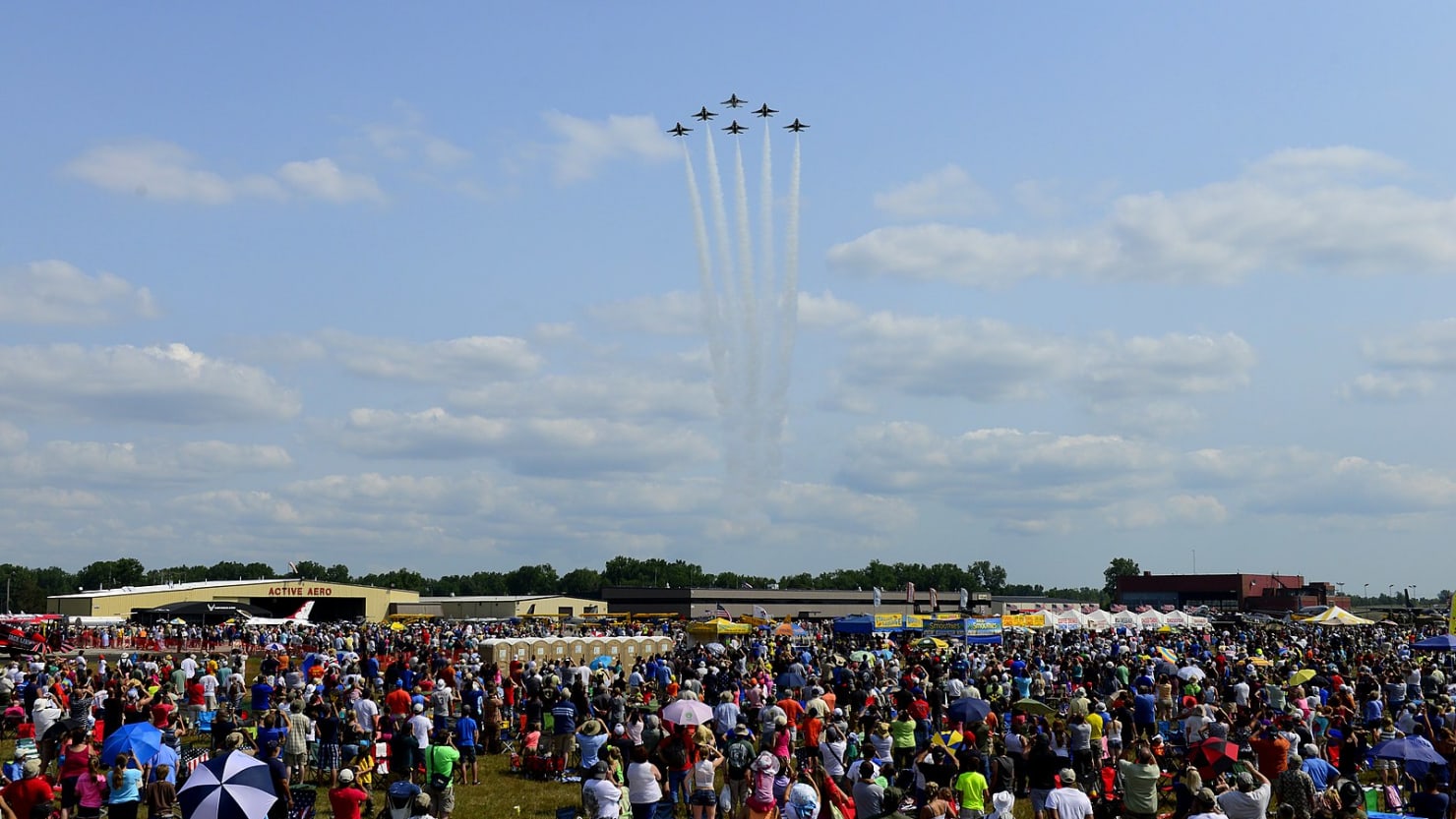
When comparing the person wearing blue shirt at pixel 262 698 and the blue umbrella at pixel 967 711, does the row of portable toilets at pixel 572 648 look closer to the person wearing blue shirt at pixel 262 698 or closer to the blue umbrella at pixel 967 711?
the person wearing blue shirt at pixel 262 698

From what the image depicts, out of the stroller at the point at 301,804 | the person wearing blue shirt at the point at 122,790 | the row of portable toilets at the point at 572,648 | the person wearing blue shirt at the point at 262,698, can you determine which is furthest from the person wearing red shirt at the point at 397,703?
the row of portable toilets at the point at 572,648

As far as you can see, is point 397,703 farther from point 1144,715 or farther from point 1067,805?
point 1144,715

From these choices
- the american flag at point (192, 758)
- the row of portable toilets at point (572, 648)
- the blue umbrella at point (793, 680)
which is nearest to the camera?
the american flag at point (192, 758)

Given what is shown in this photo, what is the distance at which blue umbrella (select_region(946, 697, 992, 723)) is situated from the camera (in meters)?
20.0

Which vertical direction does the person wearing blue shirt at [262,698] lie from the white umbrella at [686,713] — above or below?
below

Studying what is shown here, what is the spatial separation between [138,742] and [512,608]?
3206 inches

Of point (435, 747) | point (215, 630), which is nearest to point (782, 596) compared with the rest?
point (215, 630)

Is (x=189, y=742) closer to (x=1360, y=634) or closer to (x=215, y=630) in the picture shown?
(x=215, y=630)

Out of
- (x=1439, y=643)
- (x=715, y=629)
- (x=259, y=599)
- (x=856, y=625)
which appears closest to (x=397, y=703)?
(x=715, y=629)

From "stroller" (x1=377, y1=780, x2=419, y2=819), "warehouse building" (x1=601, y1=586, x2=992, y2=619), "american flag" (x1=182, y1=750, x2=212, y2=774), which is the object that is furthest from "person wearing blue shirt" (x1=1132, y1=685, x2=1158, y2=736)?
"warehouse building" (x1=601, y1=586, x2=992, y2=619)

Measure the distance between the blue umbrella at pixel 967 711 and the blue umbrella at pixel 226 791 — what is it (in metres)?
11.5

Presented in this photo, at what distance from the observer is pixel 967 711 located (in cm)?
1998

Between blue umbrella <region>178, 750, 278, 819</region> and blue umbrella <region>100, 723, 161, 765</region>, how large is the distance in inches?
140

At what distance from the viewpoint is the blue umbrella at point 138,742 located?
15.0 metres
